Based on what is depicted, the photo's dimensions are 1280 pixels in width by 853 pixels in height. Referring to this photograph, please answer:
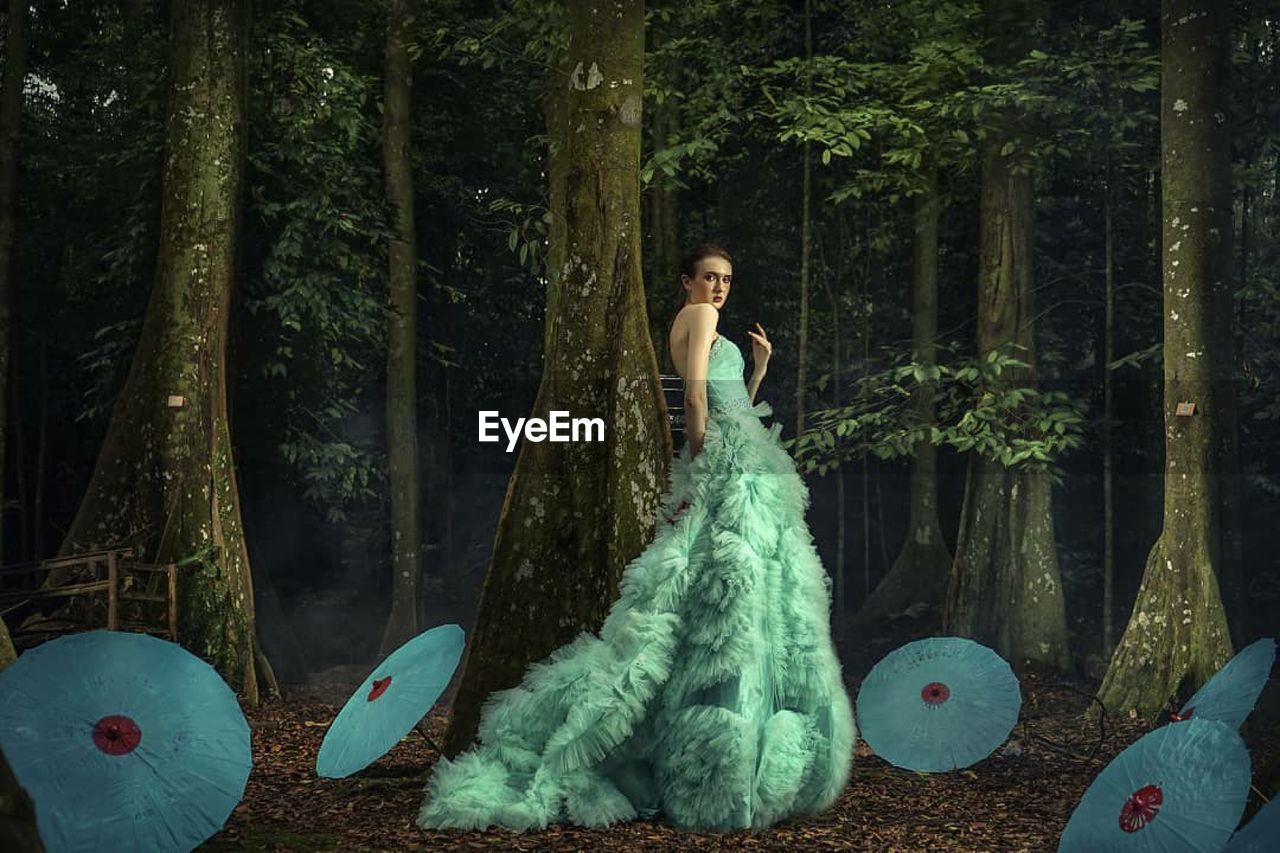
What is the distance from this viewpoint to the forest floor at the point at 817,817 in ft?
19.0

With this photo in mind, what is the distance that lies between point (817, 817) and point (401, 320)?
9.24 metres

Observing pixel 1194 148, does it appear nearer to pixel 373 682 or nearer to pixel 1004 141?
pixel 1004 141

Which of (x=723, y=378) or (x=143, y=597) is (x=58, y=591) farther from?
(x=723, y=378)

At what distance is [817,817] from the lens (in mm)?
6254

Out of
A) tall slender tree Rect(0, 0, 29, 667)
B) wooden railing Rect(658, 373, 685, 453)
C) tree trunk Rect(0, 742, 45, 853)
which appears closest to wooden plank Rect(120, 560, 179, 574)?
tall slender tree Rect(0, 0, 29, 667)

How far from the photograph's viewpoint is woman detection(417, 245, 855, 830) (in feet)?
19.2

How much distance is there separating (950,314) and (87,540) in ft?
36.5

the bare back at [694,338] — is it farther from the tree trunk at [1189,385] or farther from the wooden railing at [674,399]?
the tree trunk at [1189,385]

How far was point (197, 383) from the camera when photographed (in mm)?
10516

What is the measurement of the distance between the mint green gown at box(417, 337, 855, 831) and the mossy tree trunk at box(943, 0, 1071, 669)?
275 inches

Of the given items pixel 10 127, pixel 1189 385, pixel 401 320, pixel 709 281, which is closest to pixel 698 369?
pixel 709 281

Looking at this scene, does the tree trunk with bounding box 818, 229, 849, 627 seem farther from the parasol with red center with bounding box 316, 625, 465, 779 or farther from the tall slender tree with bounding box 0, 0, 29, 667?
the parasol with red center with bounding box 316, 625, 465, 779

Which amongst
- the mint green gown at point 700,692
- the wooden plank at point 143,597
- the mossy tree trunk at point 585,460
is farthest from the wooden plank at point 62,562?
the mint green gown at point 700,692

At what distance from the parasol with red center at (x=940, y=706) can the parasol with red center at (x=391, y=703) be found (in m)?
2.38
